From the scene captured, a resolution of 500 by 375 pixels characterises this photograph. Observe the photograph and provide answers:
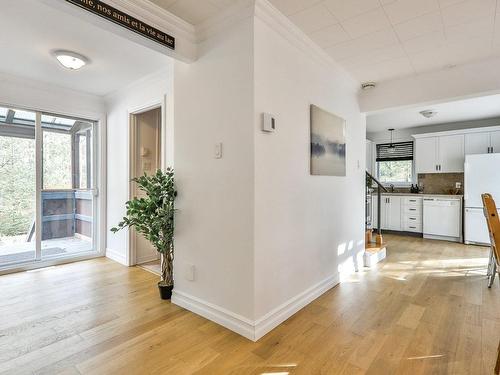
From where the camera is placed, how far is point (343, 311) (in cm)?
242

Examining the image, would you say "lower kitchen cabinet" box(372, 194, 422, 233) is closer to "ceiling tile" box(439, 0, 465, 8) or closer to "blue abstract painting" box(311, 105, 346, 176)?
"blue abstract painting" box(311, 105, 346, 176)

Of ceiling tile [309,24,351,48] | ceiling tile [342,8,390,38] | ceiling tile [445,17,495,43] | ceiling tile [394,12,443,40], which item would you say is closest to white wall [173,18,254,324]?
ceiling tile [309,24,351,48]

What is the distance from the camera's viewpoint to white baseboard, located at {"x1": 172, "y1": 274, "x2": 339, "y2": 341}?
201 centimetres

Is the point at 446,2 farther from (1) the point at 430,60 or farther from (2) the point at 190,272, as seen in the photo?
(2) the point at 190,272

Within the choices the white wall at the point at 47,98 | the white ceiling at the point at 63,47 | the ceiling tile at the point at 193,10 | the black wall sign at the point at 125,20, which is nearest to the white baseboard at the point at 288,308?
the black wall sign at the point at 125,20

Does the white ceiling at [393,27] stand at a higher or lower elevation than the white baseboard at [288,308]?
higher

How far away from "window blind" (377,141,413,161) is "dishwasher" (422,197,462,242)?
133cm

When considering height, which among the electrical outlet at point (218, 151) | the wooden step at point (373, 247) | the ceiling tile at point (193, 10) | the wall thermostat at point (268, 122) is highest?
the ceiling tile at point (193, 10)

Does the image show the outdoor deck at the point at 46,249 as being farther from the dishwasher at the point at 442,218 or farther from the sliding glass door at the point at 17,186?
the dishwasher at the point at 442,218

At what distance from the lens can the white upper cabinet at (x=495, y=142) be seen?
5137 millimetres

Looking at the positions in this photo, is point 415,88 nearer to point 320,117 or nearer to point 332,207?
point 320,117

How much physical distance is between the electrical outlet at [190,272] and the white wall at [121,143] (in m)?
1.71

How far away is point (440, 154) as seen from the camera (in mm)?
5770

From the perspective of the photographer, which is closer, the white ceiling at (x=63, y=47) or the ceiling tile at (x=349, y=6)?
the ceiling tile at (x=349, y=6)
